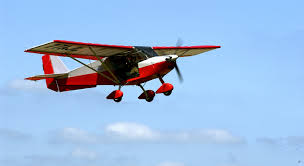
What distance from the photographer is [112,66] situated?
25.5m

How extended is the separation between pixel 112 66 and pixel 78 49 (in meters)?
1.93

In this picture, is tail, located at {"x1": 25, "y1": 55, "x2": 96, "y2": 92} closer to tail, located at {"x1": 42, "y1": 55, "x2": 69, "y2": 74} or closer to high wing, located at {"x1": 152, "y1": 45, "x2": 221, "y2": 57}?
tail, located at {"x1": 42, "y1": 55, "x2": 69, "y2": 74}

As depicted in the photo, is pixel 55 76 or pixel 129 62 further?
pixel 55 76

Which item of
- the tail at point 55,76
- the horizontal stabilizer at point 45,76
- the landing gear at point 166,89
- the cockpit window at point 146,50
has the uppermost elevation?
the cockpit window at point 146,50

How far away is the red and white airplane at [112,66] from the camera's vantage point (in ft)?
77.8

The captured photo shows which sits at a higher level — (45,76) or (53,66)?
(45,76)

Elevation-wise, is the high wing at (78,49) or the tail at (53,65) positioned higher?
the high wing at (78,49)

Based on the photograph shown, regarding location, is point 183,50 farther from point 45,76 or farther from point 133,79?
point 45,76

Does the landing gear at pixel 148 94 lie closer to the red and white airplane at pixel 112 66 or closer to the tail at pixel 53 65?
the red and white airplane at pixel 112 66

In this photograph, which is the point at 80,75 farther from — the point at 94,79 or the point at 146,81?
the point at 146,81

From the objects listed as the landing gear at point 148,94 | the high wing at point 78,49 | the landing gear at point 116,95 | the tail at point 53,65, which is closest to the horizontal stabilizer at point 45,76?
the tail at point 53,65

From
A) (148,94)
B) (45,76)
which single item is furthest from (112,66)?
(45,76)

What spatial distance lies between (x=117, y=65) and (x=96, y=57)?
1.05 meters

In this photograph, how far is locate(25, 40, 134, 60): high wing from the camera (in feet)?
75.8
